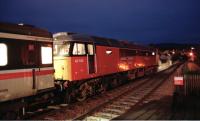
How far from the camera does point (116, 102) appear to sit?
50.0 feet

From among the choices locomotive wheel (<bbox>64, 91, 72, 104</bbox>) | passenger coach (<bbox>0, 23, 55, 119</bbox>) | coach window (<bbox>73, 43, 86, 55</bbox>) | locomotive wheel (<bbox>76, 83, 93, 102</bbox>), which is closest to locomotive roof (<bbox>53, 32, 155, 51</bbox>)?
coach window (<bbox>73, 43, 86, 55</bbox>)

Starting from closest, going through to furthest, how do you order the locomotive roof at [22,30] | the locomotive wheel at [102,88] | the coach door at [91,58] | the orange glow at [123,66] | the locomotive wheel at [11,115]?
the locomotive roof at [22,30] < the locomotive wheel at [11,115] < the coach door at [91,58] < the locomotive wheel at [102,88] < the orange glow at [123,66]

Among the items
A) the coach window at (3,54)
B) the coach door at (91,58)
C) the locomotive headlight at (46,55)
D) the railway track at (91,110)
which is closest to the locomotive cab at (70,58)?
the coach door at (91,58)

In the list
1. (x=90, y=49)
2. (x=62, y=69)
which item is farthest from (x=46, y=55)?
(x=90, y=49)

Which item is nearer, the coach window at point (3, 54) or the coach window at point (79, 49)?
the coach window at point (3, 54)

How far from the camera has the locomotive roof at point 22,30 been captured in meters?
10.1

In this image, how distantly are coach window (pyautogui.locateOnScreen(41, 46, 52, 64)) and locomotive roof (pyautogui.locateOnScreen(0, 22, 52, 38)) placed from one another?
22.3 inches

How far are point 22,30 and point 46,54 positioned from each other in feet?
6.00

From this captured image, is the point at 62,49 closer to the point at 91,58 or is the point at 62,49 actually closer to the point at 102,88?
the point at 91,58

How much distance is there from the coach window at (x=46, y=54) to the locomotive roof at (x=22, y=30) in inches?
22.3

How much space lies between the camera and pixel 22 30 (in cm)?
1097

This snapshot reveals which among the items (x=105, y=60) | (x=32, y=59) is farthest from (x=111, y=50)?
(x=32, y=59)

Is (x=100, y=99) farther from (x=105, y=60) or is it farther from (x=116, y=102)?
(x=105, y=60)

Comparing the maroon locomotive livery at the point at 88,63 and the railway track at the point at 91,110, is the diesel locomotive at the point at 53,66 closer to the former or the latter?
the maroon locomotive livery at the point at 88,63
